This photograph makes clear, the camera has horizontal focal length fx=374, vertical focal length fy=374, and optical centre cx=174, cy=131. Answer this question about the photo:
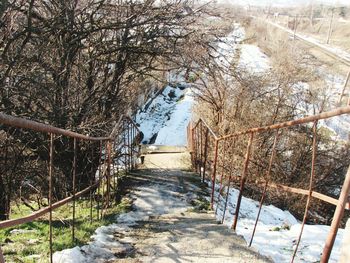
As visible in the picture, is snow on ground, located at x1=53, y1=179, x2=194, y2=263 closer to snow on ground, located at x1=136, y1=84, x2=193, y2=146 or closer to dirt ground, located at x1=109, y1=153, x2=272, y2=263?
dirt ground, located at x1=109, y1=153, x2=272, y2=263

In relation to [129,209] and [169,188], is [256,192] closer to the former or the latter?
[169,188]

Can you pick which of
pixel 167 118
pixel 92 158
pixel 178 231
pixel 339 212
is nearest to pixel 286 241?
pixel 178 231

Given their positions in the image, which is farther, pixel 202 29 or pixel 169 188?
pixel 202 29

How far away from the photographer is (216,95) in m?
14.1

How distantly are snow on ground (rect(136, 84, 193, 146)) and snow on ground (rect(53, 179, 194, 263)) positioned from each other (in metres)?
15.3

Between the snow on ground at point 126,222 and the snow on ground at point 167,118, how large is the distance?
50.3 ft

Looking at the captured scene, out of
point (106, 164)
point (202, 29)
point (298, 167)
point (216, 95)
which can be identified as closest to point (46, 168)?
point (106, 164)

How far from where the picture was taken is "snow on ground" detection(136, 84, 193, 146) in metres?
23.6

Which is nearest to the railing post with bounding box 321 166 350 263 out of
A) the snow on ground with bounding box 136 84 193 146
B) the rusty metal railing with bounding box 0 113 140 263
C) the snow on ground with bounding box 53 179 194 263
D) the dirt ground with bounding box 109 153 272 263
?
the dirt ground with bounding box 109 153 272 263

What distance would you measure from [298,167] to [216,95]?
4.08 meters

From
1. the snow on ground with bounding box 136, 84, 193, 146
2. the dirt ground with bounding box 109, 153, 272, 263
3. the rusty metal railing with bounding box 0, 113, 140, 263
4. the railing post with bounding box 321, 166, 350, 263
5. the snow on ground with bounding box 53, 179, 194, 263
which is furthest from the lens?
the snow on ground with bounding box 136, 84, 193, 146

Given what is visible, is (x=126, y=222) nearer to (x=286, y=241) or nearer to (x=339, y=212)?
(x=286, y=241)

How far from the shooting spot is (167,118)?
87.7 feet

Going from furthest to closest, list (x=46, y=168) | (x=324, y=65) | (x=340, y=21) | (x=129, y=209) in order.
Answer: (x=340, y=21)
(x=324, y=65)
(x=46, y=168)
(x=129, y=209)
